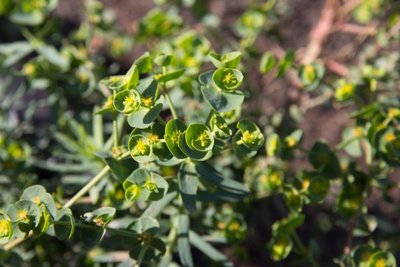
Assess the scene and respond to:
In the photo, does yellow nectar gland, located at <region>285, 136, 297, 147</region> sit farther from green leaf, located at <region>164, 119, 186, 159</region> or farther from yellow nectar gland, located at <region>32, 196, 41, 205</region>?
yellow nectar gland, located at <region>32, 196, 41, 205</region>

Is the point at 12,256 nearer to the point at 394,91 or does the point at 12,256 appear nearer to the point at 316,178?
the point at 316,178

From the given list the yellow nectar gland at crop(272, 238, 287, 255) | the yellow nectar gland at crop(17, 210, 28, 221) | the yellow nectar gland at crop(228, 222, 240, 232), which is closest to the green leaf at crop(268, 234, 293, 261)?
the yellow nectar gland at crop(272, 238, 287, 255)

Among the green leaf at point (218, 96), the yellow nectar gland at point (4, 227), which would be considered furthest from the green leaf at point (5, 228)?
the green leaf at point (218, 96)

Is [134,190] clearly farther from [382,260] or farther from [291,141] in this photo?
[382,260]

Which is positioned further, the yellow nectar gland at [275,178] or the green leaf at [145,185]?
the yellow nectar gland at [275,178]

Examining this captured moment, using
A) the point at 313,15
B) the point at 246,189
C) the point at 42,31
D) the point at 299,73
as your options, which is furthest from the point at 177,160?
the point at 313,15

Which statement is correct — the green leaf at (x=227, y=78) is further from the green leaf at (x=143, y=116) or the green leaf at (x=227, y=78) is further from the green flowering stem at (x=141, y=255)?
the green flowering stem at (x=141, y=255)
